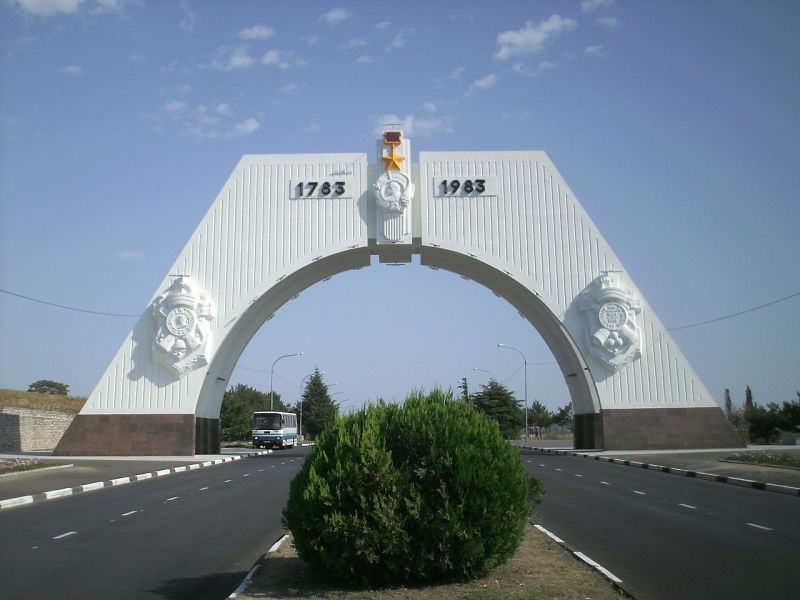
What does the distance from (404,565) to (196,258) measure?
95.4ft

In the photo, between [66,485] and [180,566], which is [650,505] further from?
[66,485]

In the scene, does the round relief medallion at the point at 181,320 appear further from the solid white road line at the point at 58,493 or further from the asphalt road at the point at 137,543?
the asphalt road at the point at 137,543

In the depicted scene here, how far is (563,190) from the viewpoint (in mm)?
34062

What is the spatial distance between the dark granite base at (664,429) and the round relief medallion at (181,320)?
18256 mm

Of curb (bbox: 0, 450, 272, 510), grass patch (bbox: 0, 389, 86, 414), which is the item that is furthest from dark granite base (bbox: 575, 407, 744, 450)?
grass patch (bbox: 0, 389, 86, 414)

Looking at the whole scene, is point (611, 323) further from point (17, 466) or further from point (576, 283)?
point (17, 466)

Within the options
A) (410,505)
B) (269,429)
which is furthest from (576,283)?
(410,505)

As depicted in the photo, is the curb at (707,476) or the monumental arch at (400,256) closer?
the curb at (707,476)

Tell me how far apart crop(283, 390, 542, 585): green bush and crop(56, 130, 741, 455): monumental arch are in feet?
86.2

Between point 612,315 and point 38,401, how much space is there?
41.1 metres

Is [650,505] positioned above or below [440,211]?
below

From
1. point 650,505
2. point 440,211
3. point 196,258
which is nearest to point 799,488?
point 650,505

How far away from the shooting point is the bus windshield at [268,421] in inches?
1964

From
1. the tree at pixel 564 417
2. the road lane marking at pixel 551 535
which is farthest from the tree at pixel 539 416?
the road lane marking at pixel 551 535
